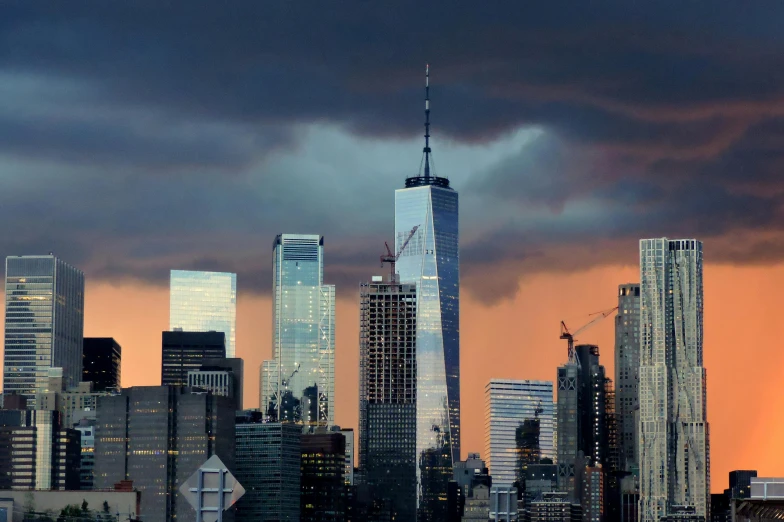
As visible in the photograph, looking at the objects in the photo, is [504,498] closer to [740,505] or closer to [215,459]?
[740,505]

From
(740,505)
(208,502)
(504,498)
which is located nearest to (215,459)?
(208,502)

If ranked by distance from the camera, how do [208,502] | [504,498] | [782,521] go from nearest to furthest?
[208,502], [782,521], [504,498]

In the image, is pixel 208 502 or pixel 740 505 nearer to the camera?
pixel 208 502

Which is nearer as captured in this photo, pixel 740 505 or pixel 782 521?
pixel 782 521

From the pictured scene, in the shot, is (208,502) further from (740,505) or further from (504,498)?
(740,505)

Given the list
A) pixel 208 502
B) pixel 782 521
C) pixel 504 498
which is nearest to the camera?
pixel 208 502

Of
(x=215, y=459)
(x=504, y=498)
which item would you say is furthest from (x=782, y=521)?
(x=215, y=459)

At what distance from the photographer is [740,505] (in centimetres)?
9381

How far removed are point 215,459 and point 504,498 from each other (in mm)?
26145

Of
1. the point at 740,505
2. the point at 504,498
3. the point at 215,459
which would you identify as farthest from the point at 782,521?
the point at 215,459

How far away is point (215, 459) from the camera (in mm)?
69125

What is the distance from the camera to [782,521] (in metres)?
85.9

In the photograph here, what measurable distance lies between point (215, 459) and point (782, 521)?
100 ft

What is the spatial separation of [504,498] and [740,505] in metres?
12.4
